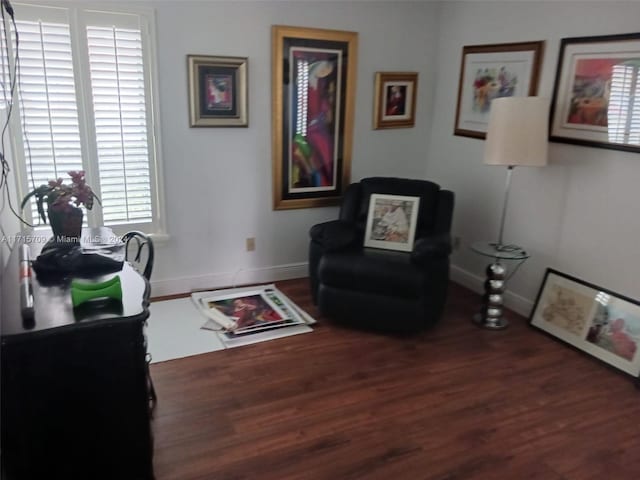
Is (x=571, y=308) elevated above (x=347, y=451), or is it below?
above

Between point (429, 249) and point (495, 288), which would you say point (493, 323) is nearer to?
point (495, 288)

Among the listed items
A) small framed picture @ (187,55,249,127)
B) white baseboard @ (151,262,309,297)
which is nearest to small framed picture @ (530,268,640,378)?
white baseboard @ (151,262,309,297)

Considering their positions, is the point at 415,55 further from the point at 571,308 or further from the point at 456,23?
the point at 571,308

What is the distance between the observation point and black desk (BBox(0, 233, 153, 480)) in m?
1.58

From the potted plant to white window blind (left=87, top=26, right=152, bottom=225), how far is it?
3.91 ft

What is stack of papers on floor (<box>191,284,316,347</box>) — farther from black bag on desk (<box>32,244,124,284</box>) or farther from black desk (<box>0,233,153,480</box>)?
black desk (<box>0,233,153,480</box>)

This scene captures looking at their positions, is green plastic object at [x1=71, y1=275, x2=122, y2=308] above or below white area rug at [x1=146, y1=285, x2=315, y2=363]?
above

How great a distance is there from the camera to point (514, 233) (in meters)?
3.63

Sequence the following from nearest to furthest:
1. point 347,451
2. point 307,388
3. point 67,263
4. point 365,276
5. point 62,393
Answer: point 62,393 → point 67,263 → point 347,451 → point 307,388 → point 365,276

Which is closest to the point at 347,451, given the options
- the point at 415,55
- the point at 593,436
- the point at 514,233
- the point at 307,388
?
the point at 307,388

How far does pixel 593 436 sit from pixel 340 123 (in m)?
2.66

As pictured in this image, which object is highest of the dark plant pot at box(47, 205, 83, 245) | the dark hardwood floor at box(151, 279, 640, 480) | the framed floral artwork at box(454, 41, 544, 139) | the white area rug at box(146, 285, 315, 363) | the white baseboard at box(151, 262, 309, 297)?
the framed floral artwork at box(454, 41, 544, 139)

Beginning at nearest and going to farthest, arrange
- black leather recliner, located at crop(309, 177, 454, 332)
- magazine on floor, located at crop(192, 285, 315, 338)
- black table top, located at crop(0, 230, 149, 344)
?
black table top, located at crop(0, 230, 149, 344) → black leather recliner, located at crop(309, 177, 454, 332) → magazine on floor, located at crop(192, 285, 315, 338)

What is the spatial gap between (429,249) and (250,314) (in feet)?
4.09
